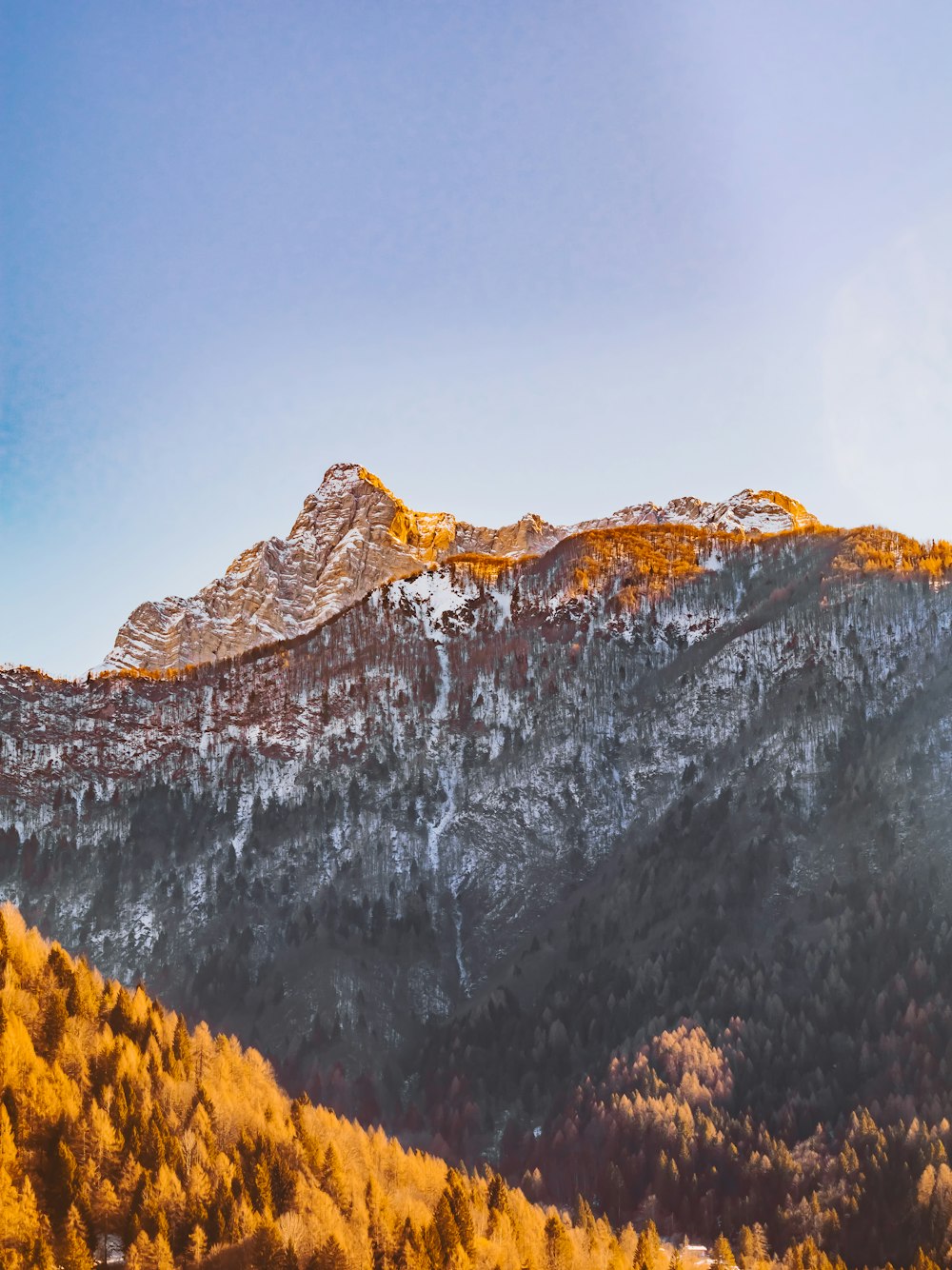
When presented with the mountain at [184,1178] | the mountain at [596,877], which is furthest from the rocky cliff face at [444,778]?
the mountain at [184,1178]

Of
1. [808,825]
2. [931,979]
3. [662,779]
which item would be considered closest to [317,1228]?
[931,979]

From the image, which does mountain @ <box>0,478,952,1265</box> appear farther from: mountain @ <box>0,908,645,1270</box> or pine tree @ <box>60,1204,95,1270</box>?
pine tree @ <box>60,1204,95,1270</box>

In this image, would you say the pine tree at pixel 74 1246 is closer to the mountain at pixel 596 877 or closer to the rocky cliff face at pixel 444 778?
the mountain at pixel 596 877

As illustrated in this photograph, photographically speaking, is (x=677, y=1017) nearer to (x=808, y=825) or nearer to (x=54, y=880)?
(x=808, y=825)

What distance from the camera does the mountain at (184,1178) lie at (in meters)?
77.9

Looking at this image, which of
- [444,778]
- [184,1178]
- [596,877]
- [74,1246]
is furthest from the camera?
[444,778]

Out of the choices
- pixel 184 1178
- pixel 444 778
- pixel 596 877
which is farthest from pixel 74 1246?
pixel 444 778

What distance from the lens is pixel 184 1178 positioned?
277ft

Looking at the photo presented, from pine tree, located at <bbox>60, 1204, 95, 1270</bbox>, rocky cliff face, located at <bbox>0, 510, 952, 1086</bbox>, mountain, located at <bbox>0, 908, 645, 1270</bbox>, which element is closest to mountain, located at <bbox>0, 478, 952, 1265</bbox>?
rocky cliff face, located at <bbox>0, 510, 952, 1086</bbox>

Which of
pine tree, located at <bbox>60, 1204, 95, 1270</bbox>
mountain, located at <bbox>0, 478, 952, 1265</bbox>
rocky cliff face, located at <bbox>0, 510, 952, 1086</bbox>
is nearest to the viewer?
pine tree, located at <bbox>60, 1204, 95, 1270</bbox>

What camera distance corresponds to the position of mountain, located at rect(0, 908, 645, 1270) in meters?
77.9

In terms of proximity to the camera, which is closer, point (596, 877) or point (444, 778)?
point (596, 877)

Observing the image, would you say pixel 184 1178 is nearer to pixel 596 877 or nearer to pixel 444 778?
pixel 596 877

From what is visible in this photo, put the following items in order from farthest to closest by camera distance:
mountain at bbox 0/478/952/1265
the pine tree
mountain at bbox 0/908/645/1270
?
1. mountain at bbox 0/478/952/1265
2. mountain at bbox 0/908/645/1270
3. the pine tree
